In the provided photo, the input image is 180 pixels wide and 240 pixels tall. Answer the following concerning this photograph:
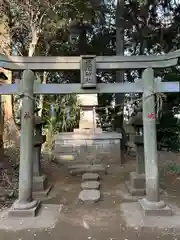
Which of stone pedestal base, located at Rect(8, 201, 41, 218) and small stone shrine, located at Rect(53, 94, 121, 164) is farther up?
small stone shrine, located at Rect(53, 94, 121, 164)

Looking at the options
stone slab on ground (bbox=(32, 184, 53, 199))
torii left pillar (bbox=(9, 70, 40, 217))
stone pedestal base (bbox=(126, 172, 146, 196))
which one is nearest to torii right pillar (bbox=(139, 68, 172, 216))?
stone pedestal base (bbox=(126, 172, 146, 196))

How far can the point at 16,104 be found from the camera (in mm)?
10188

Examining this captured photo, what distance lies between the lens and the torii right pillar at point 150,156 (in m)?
3.92

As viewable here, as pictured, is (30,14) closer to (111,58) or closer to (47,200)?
(111,58)

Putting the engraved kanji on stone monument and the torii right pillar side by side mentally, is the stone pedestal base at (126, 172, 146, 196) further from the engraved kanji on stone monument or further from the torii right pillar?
the engraved kanji on stone monument

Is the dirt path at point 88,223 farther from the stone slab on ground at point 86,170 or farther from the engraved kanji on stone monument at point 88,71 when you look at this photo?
the engraved kanji on stone monument at point 88,71

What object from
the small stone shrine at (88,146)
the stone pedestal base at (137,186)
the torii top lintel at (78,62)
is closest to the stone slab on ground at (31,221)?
the stone pedestal base at (137,186)

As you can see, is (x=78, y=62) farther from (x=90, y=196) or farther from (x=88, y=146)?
(x=88, y=146)

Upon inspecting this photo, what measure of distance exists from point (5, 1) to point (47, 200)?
605 cm

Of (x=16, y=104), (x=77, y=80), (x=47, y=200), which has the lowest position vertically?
(x=47, y=200)

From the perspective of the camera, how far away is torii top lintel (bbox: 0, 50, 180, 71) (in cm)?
421

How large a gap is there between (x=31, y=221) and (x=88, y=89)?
2.08 metres

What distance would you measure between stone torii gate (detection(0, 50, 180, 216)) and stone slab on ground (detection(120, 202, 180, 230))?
0.36 feet

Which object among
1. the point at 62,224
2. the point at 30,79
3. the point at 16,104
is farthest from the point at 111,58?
the point at 16,104
